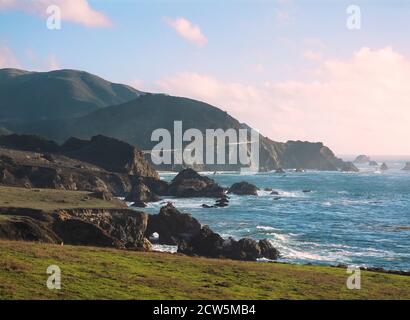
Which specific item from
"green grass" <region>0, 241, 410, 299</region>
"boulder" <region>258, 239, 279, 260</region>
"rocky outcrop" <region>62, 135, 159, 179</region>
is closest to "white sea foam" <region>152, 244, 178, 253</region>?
"boulder" <region>258, 239, 279, 260</region>

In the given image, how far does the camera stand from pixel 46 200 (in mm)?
66812

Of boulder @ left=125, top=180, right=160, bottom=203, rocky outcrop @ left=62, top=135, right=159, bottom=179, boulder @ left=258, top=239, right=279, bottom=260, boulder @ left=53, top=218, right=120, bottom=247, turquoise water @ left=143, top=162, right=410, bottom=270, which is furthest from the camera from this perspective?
rocky outcrop @ left=62, top=135, right=159, bottom=179

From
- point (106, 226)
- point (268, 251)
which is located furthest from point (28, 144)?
point (268, 251)

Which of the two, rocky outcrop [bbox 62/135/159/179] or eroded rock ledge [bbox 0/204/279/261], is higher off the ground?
rocky outcrop [bbox 62/135/159/179]

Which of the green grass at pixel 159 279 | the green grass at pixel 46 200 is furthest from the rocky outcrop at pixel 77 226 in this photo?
the green grass at pixel 159 279

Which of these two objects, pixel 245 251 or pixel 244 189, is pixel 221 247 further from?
pixel 244 189

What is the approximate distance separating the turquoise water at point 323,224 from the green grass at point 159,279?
76.5 ft

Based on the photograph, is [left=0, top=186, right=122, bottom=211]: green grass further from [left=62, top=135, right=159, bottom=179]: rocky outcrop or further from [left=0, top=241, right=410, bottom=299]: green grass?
[left=62, top=135, right=159, bottom=179]: rocky outcrop

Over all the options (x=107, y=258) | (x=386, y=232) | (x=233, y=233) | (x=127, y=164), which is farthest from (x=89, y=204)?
(x=127, y=164)

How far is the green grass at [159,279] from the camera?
21750 mm

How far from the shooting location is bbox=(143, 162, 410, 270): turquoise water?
185 ft

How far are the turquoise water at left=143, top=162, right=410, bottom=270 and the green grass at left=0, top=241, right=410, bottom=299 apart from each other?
76.5ft

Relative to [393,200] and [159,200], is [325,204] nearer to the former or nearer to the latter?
[393,200]

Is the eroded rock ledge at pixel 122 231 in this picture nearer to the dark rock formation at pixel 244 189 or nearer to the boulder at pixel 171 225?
the boulder at pixel 171 225
